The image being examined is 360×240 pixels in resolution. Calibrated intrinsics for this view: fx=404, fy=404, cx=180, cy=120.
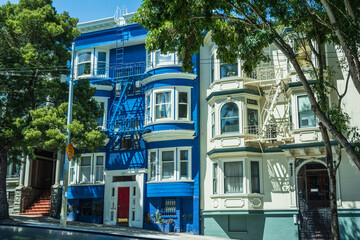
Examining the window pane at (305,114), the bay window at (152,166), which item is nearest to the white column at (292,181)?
the window pane at (305,114)

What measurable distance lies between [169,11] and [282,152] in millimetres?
11498

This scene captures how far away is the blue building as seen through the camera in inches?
962

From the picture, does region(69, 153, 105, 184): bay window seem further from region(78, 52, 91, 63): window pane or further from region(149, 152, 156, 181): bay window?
region(78, 52, 91, 63): window pane

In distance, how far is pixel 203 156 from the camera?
2436 centimetres

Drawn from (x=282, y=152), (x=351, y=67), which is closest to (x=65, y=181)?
(x=282, y=152)

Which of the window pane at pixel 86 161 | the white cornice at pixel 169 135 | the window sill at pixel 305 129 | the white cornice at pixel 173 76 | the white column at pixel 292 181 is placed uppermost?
the white cornice at pixel 173 76

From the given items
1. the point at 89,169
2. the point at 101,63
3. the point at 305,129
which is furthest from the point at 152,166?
the point at 305,129

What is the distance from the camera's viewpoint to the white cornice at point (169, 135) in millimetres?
24391

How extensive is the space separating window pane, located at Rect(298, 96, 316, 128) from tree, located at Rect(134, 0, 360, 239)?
5.29 m

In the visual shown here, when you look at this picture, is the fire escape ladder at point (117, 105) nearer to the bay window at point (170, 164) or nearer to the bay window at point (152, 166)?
the bay window at point (152, 166)

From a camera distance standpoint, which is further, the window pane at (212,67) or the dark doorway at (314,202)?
the window pane at (212,67)

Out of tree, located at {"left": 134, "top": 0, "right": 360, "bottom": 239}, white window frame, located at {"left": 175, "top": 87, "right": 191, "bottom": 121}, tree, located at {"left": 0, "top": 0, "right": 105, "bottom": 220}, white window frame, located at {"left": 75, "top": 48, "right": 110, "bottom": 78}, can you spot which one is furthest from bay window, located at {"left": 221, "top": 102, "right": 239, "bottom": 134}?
white window frame, located at {"left": 75, "top": 48, "right": 110, "bottom": 78}

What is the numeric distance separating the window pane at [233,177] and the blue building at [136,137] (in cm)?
201

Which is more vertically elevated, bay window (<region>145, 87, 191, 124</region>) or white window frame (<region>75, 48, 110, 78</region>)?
white window frame (<region>75, 48, 110, 78</region>)
